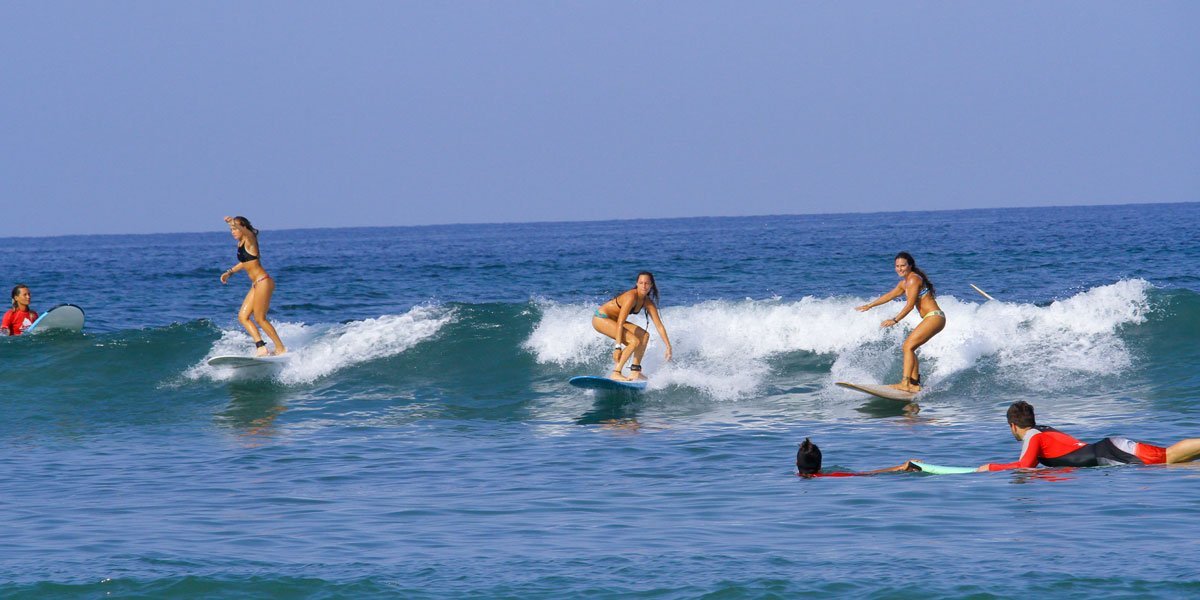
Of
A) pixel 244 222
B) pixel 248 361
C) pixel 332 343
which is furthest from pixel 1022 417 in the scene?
pixel 332 343

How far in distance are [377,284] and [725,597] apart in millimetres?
31775

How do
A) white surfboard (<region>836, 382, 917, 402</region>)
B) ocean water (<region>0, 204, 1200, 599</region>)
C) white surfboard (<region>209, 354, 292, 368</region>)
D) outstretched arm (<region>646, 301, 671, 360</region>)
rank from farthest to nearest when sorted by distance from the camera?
1. white surfboard (<region>209, 354, 292, 368</region>)
2. outstretched arm (<region>646, 301, 671, 360</region>)
3. white surfboard (<region>836, 382, 917, 402</region>)
4. ocean water (<region>0, 204, 1200, 599</region>)

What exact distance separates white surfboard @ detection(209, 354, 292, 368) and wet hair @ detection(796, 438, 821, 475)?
28.2 ft

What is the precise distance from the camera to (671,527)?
8.29 m

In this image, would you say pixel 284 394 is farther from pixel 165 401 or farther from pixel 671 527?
pixel 671 527

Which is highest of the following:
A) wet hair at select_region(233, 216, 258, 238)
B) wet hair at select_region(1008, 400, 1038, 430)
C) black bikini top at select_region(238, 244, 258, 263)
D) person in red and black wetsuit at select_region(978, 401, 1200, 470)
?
wet hair at select_region(233, 216, 258, 238)

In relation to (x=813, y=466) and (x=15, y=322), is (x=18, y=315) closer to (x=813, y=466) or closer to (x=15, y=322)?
(x=15, y=322)

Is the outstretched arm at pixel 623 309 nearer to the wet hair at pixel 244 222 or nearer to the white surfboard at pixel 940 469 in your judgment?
the wet hair at pixel 244 222

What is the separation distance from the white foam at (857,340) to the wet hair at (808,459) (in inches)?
204

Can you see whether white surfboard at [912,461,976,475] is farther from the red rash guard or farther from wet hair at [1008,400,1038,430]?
the red rash guard

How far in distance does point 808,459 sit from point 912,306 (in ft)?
15.3

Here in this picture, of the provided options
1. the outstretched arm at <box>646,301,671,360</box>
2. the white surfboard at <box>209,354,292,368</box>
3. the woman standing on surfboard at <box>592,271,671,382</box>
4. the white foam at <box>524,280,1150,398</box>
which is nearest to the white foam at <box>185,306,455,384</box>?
the white surfboard at <box>209,354,292,368</box>

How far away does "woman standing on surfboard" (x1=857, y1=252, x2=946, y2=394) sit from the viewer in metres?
13.8

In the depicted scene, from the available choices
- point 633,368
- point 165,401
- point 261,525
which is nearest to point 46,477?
point 261,525
